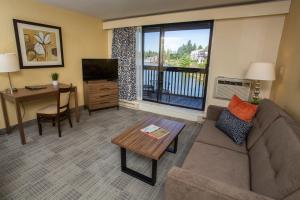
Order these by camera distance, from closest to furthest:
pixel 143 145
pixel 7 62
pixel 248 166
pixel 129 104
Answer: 1. pixel 248 166
2. pixel 143 145
3. pixel 7 62
4. pixel 129 104

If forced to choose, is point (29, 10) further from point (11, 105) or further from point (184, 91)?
point (184, 91)

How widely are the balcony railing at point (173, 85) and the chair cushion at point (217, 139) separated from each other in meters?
2.14

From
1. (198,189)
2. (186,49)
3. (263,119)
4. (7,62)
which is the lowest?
(198,189)

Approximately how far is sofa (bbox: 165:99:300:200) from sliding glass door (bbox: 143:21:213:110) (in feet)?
6.51

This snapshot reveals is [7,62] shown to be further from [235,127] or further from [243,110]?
[243,110]

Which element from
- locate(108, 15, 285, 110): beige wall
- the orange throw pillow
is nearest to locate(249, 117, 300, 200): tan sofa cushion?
the orange throw pillow

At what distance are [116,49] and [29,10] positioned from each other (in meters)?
1.96

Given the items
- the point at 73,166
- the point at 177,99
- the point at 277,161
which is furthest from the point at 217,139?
the point at 177,99

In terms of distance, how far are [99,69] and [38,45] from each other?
4.33 feet

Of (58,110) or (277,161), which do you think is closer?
(277,161)

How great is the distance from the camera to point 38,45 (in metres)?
3.16

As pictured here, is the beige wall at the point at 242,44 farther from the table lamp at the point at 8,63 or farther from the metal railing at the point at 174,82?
the table lamp at the point at 8,63

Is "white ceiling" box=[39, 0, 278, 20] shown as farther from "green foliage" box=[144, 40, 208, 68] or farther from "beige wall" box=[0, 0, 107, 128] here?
"green foliage" box=[144, 40, 208, 68]

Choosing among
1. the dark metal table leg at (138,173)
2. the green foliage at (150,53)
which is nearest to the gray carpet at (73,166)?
the dark metal table leg at (138,173)
